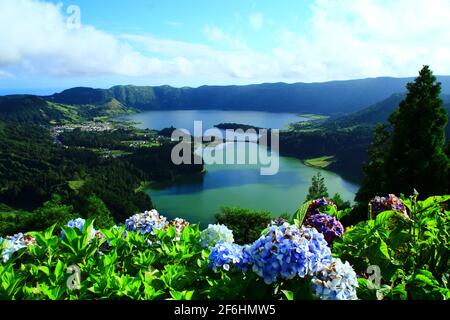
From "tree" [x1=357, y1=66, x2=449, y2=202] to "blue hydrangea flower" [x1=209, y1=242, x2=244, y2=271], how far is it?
16069mm

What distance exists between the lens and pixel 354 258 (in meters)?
2.72

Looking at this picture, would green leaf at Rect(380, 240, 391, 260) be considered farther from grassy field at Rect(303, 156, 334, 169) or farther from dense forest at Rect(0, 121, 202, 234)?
grassy field at Rect(303, 156, 334, 169)

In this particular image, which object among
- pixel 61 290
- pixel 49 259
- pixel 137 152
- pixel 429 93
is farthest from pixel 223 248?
pixel 137 152

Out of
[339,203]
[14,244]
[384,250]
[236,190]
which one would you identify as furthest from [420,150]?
[236,190]

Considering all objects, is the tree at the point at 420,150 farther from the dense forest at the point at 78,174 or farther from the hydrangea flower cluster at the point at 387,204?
the dense forest at the point at 78,174

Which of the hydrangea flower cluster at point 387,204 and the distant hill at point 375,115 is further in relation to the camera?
the distant hill at point 375,115

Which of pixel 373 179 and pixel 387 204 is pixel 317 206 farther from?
pixel 373 179

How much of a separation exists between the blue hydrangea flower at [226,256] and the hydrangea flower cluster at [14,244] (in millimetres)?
1680

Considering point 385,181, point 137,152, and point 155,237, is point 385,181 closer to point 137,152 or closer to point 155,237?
point 155,237

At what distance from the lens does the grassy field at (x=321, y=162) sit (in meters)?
105

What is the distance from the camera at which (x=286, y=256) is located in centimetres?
205

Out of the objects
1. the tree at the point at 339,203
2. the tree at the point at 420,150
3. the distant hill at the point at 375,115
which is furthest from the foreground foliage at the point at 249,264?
the distant hill at the point at 375,115

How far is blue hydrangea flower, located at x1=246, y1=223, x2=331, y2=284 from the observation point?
2.04 metres

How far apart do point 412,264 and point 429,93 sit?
1817 cm
